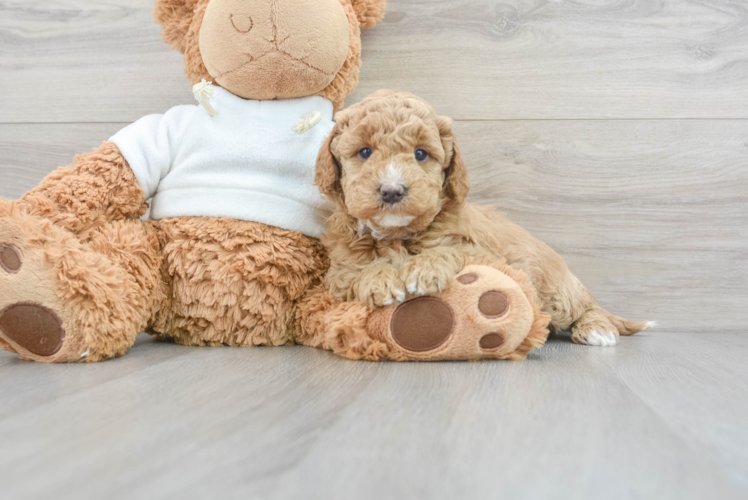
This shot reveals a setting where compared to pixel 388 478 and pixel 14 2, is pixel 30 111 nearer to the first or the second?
pixel 14 2

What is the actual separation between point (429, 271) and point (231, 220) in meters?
0.39

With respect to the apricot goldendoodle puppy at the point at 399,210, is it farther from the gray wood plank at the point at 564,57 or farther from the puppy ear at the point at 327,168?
the gray wood plank at the point at 564,57

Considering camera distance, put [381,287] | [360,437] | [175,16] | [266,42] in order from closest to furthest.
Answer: [360,437] → [381,287] → [266,42] → [175,16]

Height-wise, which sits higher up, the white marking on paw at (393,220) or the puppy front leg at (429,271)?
the white marking on paw at (393,220)

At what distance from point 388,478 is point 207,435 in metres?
0.20

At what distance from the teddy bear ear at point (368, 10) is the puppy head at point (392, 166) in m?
0.29

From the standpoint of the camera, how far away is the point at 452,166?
98 cm

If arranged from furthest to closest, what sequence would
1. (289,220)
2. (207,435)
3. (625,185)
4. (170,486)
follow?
1. (625,185)
2. (289,220)
3. (207,435)
4. (170,486)

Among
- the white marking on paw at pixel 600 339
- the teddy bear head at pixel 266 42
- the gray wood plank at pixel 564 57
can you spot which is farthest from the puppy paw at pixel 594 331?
the teddy bear head at pixel 266 42

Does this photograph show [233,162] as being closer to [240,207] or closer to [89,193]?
[240,207]

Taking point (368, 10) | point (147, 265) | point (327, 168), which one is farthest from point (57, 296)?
point (368, 10)

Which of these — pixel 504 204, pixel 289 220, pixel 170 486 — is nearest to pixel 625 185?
pixel 504 204

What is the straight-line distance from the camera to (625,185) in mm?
1366

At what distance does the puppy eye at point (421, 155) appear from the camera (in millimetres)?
933
